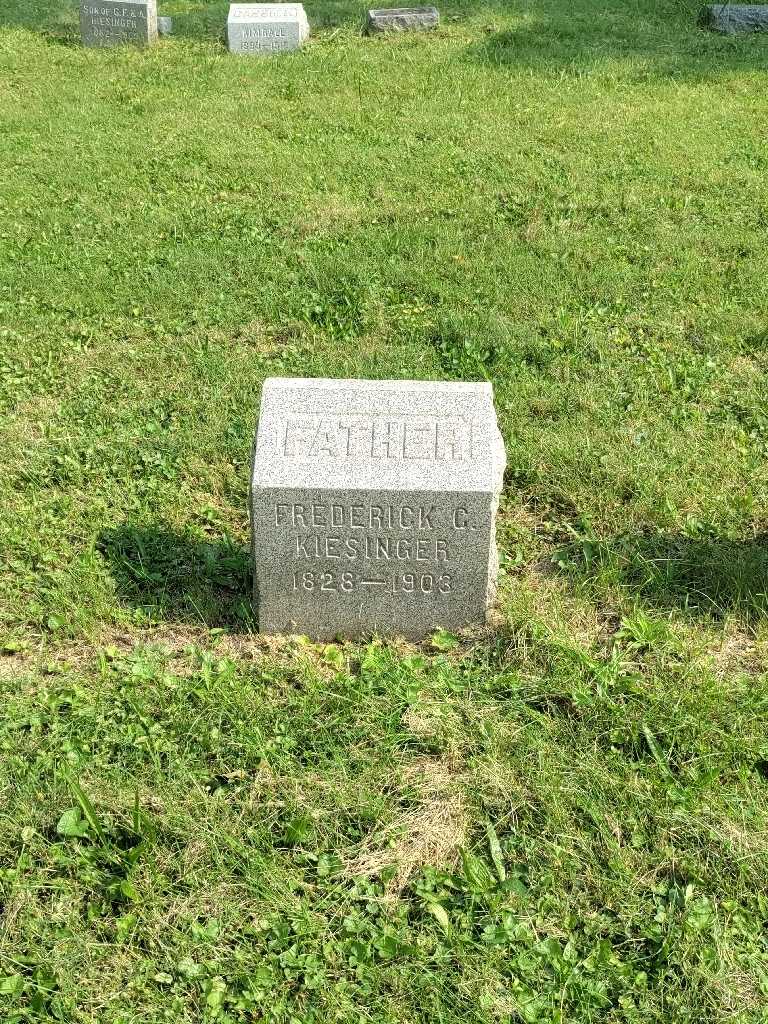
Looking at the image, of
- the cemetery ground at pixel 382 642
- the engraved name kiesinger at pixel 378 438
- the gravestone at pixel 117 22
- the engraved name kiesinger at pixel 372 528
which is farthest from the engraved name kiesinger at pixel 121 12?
the engraved name kiesinger at pixel 372 528

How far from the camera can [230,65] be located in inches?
423

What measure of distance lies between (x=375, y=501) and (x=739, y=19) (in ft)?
35.9

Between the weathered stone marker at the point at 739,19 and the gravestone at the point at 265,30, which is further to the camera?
the weathered stone marker at the point at 739,19

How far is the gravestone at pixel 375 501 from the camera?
3430 mm

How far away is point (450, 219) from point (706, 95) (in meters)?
4.09

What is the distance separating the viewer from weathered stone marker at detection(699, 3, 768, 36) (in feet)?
38.2

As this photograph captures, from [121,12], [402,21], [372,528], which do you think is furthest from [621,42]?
[372,528]

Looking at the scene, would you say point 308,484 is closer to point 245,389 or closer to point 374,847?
point 374,847

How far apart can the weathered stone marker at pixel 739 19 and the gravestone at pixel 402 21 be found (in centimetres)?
339

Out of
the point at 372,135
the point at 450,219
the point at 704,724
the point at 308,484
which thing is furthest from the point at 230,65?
the point at 704,724

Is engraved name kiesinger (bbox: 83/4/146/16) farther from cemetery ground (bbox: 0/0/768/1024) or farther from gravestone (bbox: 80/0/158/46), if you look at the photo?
cemetery ground (bbox: 0/0/768/1024)

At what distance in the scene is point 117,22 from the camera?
11305 mm

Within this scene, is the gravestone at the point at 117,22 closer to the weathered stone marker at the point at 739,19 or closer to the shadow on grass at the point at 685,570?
the weathered stone marker at the point at 739,19

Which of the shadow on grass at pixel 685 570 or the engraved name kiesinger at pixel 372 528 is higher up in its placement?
the engraved name kiesinger at pixel 372 528
